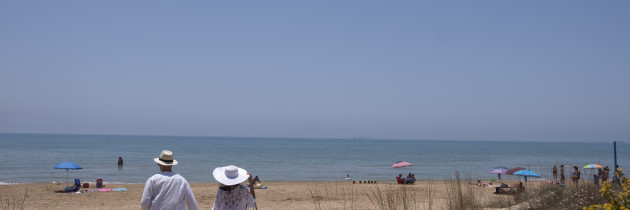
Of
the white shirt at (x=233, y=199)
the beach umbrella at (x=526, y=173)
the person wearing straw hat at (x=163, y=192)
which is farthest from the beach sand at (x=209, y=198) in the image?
the person wearing straw hat at (x=163, y=192)

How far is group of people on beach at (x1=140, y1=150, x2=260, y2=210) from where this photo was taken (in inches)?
228

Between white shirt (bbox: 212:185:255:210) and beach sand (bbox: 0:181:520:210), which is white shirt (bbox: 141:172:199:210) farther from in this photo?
beach sand (bbox: 0:181:520:210)

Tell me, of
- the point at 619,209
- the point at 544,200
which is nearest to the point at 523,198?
the point at 544,200

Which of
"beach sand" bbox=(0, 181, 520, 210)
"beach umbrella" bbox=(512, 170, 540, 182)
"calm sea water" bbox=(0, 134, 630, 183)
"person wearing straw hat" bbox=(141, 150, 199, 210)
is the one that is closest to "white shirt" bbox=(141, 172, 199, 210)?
"person wearing straw hat" bbox=(141, 150, 199, 210)

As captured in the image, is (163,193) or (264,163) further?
(264,163)

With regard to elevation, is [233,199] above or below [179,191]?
below

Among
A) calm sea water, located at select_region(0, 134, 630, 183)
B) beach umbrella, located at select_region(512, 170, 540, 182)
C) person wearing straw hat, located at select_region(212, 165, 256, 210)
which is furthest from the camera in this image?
calm sea water, located at select_region(0, 134, 630, 183)

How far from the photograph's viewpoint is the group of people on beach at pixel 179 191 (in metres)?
5.80

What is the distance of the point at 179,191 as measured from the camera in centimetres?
586

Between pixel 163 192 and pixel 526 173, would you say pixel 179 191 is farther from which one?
pixel 526 173

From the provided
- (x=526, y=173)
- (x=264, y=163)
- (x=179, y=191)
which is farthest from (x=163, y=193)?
(x=264, y=163)

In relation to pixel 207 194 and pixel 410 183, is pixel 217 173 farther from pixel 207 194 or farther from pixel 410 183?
pixel 410 183

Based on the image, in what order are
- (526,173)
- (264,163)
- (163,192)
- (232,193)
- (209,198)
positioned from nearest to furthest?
(163,192), (232,193), (209,198), (526,173), (264,163)

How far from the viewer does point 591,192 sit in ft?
29.0
